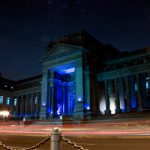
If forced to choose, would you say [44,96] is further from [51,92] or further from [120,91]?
[120,91]

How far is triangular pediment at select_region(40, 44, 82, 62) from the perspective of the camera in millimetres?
57625

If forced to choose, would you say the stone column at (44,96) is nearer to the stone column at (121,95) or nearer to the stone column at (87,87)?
the stone column at (87,87)

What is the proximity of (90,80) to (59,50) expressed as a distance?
1325cm

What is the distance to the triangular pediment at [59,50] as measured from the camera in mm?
57625

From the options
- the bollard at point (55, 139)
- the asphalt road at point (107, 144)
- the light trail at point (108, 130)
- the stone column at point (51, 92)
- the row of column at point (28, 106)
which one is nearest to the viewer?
the bollard at point (55, 139)

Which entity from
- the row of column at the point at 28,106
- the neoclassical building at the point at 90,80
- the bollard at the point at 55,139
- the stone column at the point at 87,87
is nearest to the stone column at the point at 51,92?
the neoclassical building at the point at 90,80

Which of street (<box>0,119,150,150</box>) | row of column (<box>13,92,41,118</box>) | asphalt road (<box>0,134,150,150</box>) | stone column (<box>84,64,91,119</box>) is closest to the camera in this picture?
asphalt road (<box>0,134,150,150</box>)

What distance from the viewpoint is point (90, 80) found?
54.6m

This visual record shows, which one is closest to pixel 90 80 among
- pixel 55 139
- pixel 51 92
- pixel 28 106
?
pixel 51 92

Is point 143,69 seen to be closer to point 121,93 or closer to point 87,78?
point 121,93

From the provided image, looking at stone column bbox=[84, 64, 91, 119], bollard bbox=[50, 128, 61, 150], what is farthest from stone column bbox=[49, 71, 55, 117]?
bollard bbox=[50, 128, 61, 150]

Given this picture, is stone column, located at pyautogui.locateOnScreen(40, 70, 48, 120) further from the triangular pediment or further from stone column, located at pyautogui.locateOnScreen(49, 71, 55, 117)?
the triangular pediment

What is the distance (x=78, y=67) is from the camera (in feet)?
182

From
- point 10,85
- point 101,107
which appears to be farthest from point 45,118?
point 10,85
